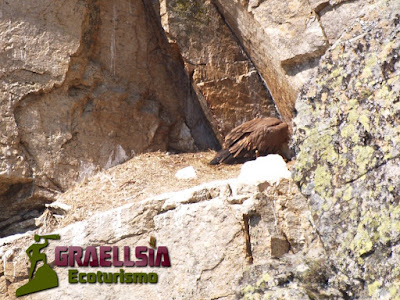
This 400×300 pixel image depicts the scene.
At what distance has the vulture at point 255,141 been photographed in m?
7.24

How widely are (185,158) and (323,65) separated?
3.93m

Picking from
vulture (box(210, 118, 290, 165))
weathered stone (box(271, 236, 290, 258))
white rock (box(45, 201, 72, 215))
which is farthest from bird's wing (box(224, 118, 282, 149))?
weathered stone (box(271, 236, 290, 258))

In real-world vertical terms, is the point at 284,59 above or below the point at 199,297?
above

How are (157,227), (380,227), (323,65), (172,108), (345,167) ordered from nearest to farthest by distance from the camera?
(380,227) → (345,167) → (323,65) → (157,227) → (172,108)

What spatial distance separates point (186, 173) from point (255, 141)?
0.80m

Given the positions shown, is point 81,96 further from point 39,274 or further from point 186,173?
point 39,274

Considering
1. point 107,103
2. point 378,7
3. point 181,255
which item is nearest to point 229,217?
point 181,255

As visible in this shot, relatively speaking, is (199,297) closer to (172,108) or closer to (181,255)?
(181,255)

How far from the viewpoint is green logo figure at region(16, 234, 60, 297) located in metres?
6.14

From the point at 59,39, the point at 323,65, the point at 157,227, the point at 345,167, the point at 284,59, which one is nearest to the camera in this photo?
the point at 345,167

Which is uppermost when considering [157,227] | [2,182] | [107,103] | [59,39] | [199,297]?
[59,39]

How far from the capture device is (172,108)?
817 centimetres

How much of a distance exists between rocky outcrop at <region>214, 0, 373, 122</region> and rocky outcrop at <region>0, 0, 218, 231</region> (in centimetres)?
96

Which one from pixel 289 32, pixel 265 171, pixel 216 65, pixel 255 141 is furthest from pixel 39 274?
pixel 289 32
